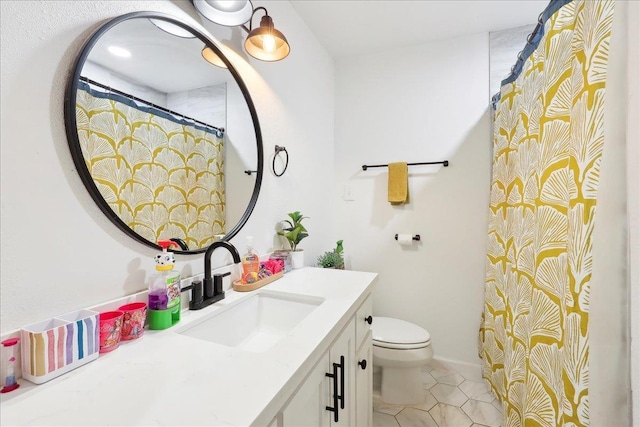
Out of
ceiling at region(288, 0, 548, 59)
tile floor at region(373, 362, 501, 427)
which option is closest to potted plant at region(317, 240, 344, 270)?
tile floor at region(373, 362, 501, 427)

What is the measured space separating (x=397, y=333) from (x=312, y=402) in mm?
1132

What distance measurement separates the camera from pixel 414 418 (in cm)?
157

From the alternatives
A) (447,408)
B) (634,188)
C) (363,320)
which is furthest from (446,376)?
(634,188)

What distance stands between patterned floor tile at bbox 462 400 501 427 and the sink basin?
1.32 meters

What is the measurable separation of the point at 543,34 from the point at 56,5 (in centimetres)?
162

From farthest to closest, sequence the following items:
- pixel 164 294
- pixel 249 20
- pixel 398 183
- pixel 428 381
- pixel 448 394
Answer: pixel 398 183
pixel 428 381
pixel 448 394
pixel 249 20
pixel 164 294

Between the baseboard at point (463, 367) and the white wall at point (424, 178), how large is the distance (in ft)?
0.12

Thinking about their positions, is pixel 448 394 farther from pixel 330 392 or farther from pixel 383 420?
pixel 330 392

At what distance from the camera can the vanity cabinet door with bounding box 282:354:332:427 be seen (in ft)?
2.00

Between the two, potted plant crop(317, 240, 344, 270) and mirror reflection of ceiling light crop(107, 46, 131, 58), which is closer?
mirror reflection of ceiling light crop(107, 46, 131, 58)

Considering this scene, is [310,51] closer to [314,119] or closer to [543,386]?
[314,119]

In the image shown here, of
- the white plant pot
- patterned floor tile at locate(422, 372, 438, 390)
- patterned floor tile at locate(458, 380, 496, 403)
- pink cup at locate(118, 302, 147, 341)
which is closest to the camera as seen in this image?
pink cup at locate(118, 302, 147, 341)

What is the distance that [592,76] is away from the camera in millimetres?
732

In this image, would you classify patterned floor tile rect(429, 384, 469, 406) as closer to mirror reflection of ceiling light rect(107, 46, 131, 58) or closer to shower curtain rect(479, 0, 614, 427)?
shower curtain rect(479, 0, 614, 427)
